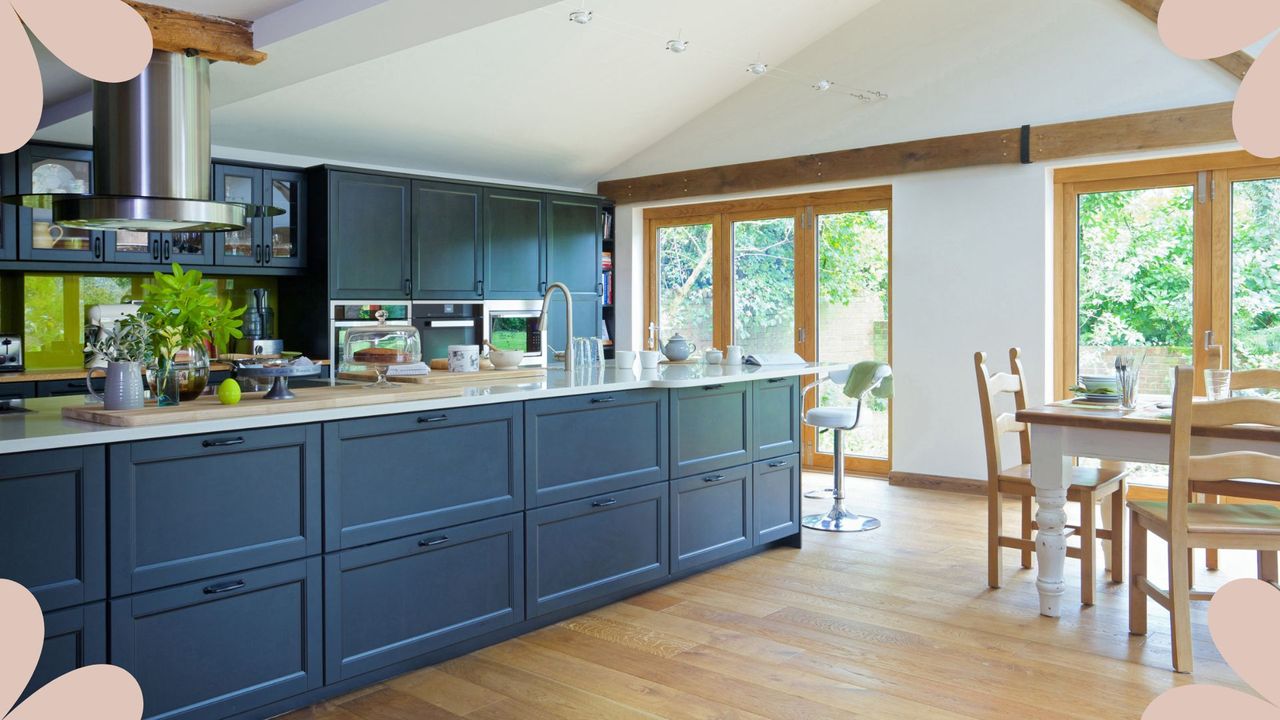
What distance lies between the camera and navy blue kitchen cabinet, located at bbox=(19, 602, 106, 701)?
2389mm

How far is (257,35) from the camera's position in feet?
11.8

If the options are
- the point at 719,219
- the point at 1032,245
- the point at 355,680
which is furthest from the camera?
the point at 719,219

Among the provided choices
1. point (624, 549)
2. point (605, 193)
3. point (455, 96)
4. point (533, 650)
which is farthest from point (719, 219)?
point (533, 650)

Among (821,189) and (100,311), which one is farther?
(821,189)

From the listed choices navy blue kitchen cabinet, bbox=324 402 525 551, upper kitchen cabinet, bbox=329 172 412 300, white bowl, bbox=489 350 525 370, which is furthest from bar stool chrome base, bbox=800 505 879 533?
upper kitchen cabinet, bbox=329 172 412 300

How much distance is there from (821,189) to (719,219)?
3.35 feet

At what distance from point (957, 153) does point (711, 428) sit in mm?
2885

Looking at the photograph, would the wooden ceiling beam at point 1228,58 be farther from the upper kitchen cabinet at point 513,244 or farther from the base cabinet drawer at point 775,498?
the upper kitchen cabinet at point 513,244

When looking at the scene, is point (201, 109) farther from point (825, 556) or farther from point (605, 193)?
point (605, 193)

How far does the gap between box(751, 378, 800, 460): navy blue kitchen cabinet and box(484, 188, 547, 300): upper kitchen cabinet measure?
2.78 m

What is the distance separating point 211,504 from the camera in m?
2.68

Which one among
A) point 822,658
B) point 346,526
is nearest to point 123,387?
point 346,526

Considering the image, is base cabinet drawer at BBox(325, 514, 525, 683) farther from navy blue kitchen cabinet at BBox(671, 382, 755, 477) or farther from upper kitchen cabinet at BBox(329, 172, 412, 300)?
upper kitchen cabinet at BBox(329, 172, 412, 300)

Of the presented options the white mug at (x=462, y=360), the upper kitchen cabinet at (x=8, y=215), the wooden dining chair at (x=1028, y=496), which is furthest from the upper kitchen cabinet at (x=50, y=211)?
the wooden dining chair at (x=1028, y=496)
